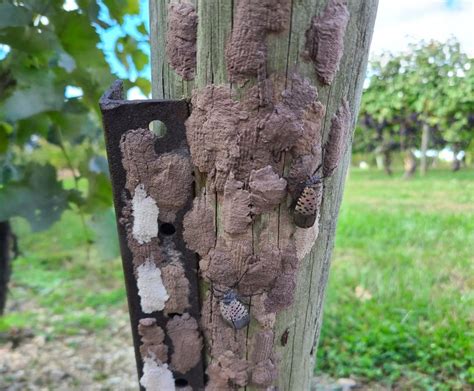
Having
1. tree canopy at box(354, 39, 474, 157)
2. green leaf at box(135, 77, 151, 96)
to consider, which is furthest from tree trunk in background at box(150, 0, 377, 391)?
tree canopy at box(354, 39, 474, 157)

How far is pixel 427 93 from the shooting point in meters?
5.41

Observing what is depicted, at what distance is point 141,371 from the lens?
869 mm

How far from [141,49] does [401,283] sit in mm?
1977

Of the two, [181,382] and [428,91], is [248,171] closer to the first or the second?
[181,382]

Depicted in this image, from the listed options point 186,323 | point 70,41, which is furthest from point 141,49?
point 186,323

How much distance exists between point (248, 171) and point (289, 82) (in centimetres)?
14

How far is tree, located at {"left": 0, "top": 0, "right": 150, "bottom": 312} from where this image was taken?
1.03 m

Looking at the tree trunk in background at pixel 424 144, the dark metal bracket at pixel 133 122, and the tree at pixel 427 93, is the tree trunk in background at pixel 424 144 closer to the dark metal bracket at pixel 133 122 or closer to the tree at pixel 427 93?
the tree at pixel 427 93

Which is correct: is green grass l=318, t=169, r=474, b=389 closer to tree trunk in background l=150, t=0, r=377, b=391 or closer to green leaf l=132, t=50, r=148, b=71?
tree trunk in background l=150, t=0, r=377, b=391

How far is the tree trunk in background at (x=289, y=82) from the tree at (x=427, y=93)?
3.74 meters

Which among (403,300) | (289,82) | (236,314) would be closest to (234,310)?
(236,314)

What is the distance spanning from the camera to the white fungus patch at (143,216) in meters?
0.72

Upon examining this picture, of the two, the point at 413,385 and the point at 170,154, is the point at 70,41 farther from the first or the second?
the point at 413,385

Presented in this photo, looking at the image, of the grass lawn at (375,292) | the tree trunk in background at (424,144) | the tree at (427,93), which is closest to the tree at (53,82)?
the grass lawn at (375,292)
